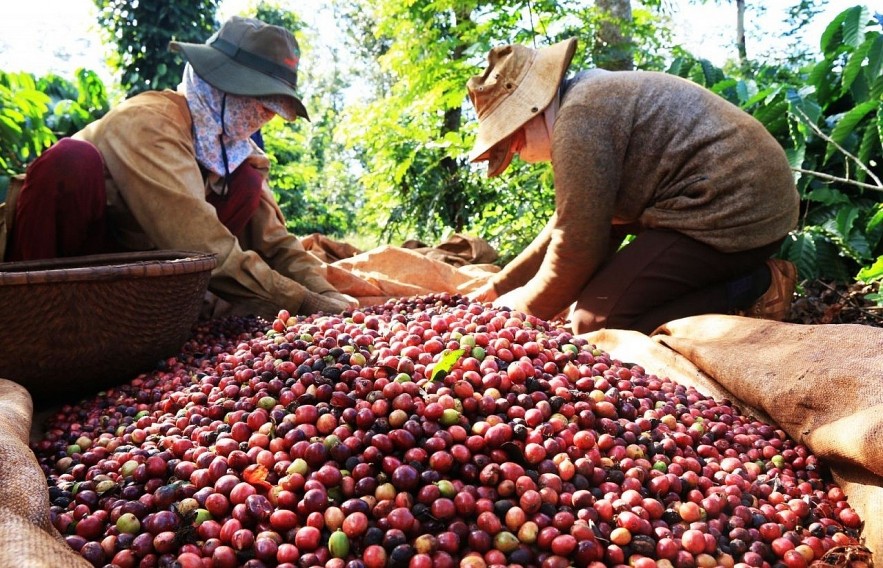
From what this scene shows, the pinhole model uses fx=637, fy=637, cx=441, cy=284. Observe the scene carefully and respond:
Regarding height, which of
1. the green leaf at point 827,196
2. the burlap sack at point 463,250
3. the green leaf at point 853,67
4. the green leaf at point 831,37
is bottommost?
the burlap sack at point 463,250

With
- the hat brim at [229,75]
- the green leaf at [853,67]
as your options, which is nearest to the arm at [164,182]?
the hat brim at [229,75]

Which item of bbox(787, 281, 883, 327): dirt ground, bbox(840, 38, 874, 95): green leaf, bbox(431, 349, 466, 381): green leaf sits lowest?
bbox(787, 281, 883, 327): dirt ground

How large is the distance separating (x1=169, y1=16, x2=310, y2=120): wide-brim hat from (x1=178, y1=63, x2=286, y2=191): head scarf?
77mm

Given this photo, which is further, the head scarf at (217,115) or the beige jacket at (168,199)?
the head scarf at (217,115)

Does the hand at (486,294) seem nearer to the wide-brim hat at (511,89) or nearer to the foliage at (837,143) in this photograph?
the wide-brim hat at (511,89)

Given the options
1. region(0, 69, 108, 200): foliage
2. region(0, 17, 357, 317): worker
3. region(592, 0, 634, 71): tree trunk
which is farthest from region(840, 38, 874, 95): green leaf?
region(0, 69, 108, 200): foliage

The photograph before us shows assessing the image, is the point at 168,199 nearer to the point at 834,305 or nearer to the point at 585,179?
the point at 585,179

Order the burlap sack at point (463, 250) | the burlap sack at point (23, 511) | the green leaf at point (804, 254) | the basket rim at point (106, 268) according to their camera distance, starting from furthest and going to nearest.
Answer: the burlap sack at point (463, 250) < the green leaf at point (804, 254) < the basket rim at point (106, 268) < the burlap sack at point (23, 511)

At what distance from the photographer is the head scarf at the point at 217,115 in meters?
3.16

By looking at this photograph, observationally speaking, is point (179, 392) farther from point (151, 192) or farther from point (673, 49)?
point (673, 49)

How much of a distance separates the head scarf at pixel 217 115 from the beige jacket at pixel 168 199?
6cm

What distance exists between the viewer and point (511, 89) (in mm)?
2750

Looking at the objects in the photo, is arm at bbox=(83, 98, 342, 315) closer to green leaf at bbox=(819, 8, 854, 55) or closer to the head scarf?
the head scarf

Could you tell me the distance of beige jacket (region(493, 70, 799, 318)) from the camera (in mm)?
2580
